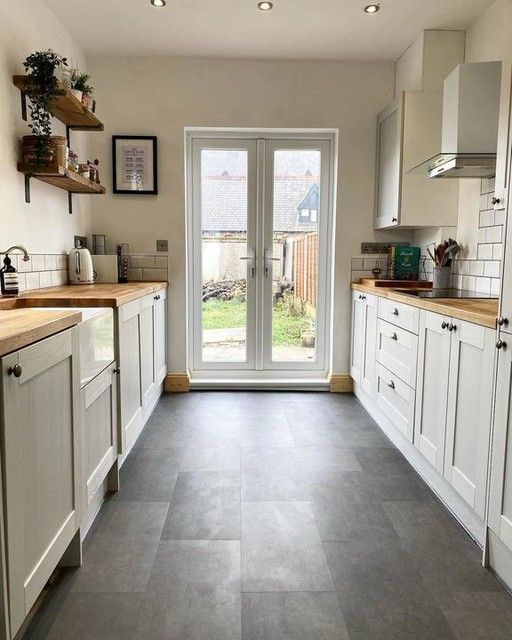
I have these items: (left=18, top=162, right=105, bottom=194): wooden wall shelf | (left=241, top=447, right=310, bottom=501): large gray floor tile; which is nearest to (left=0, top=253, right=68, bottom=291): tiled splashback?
(left=18, top=162, right=105, bottom=194): wooden wall shelf

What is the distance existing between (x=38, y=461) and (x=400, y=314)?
1.92 metres

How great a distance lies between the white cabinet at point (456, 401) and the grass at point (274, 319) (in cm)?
173

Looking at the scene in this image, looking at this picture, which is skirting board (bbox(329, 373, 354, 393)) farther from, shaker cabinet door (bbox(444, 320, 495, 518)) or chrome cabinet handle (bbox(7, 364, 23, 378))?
chrome cabinet handle (bbox(7, 364, 23, 378))

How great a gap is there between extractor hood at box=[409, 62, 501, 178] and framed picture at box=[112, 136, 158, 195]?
2.06 metres

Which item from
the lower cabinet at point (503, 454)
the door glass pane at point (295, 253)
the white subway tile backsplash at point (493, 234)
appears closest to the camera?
the lower cabinet at point (503, 454)

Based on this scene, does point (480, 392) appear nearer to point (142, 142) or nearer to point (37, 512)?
point (37, 512)

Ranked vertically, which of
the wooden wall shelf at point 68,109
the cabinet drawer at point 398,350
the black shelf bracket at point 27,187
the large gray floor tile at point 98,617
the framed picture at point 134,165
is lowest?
the large gray floor tile at point 98,617

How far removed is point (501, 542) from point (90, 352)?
154 cm

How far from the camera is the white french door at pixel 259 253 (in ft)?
12.3

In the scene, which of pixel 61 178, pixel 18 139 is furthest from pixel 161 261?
pixel 18 139

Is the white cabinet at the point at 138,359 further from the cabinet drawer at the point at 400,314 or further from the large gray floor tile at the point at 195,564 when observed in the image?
the cabinet drawer at the point at 400,314

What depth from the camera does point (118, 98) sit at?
3502 millimetres

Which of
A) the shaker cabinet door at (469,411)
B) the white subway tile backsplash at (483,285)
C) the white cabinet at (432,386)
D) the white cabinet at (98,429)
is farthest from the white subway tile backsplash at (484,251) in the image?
the white cabinet at (98,429)

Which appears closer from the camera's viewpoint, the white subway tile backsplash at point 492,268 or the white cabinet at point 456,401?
the white cabinet at point 456,401
